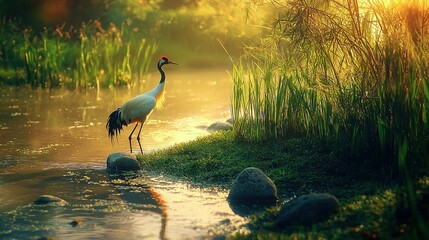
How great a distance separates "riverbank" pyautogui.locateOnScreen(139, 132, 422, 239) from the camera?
802 centimetres

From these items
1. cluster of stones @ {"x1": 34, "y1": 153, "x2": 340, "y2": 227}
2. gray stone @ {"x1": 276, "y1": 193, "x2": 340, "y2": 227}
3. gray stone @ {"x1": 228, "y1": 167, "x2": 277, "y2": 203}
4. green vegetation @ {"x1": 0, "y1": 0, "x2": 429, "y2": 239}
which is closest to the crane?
green vegetation @ {"x1": 0, "y1": 0, "x2": 429, "y2": 239}

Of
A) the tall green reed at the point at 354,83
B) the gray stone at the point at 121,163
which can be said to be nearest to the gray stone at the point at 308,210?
the tall green reed at the point at 354,83

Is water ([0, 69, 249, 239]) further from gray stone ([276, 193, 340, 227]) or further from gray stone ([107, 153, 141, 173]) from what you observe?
gray stone ([276, 193, 340, 227])

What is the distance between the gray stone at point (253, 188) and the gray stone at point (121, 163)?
102 inches

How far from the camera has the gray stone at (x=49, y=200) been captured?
32.6ft

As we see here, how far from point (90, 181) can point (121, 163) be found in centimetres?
80

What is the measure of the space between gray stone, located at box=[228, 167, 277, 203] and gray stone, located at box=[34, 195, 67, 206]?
2369mm

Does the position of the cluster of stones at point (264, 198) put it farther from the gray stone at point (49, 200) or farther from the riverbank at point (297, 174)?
the riverbank at point (297, 174)

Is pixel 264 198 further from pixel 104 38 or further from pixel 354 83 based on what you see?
pixel 104 38

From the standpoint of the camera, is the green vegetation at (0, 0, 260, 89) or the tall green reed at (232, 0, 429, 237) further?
the green vegetation at (0, 0, 260, 89)

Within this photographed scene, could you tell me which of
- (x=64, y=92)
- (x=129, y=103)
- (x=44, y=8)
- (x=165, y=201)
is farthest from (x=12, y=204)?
(x=44, y=8)

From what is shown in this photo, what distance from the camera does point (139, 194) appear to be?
10.6 m

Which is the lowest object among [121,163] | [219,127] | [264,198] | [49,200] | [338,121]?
[264,198]

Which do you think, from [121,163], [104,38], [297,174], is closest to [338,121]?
[297,174]
